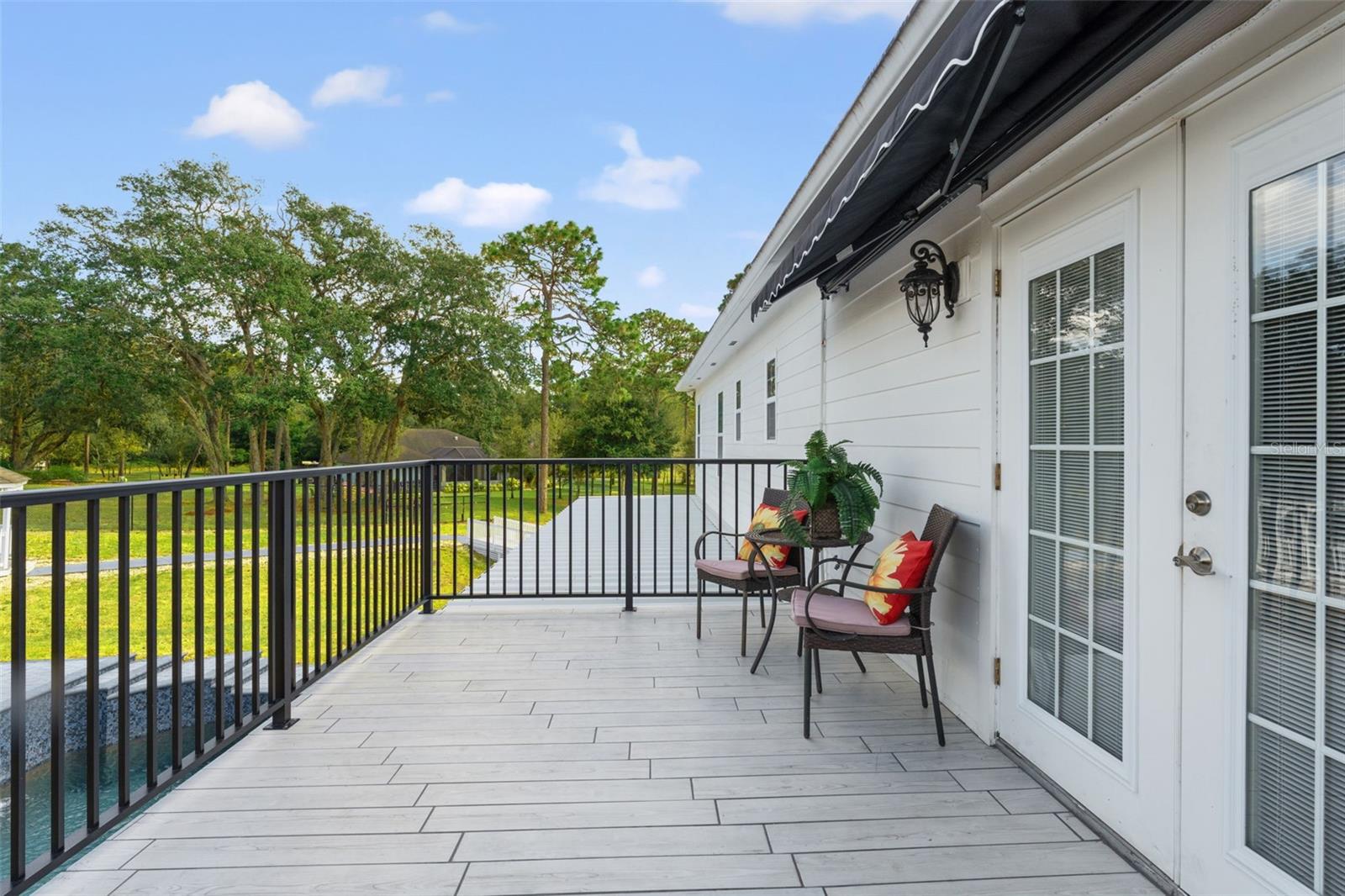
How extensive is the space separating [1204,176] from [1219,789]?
1402mm

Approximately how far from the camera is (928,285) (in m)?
2.96

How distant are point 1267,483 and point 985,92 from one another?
3.62ft

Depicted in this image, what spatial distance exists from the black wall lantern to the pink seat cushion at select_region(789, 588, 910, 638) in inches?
48.3

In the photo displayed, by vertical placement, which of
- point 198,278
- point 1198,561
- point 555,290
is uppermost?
point 555,290

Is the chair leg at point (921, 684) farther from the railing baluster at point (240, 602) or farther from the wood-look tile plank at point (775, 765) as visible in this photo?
the railing baluster at point (240, 602)

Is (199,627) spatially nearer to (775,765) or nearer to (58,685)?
(58,685)

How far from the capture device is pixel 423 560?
462cm

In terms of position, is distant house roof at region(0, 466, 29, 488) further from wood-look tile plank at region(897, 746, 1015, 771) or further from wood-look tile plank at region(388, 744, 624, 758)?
wood-look tile plank at region(897, 746, 1015, 771)

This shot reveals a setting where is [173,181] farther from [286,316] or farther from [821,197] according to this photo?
[821,197]

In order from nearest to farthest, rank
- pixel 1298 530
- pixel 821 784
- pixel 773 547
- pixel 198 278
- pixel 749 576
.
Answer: pixel 1298 530
pixel 821 784
pixel 749 576
pixel 773 547
pixel 198 278

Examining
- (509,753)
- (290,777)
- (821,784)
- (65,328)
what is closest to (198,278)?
(65,328)

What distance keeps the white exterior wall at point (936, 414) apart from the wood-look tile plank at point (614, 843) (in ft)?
3.95

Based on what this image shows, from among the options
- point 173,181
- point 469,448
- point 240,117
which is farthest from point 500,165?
point 469,448

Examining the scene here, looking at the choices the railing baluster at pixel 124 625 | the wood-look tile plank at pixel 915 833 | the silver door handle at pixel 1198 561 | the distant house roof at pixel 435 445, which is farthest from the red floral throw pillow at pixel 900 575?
the distant house roof at pixel 435 445
